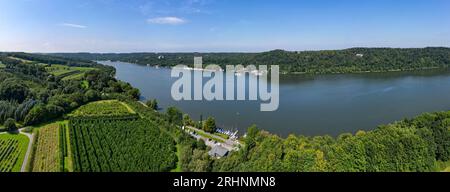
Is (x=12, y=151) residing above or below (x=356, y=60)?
below

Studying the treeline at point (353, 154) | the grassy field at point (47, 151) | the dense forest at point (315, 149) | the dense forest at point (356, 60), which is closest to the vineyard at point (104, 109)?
the dense forest at point (315, 149)

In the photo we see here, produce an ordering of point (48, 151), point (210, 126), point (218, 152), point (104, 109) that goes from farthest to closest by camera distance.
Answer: point (104, 109)
point (210, 126)
point (48, 151)
point (218, 152)

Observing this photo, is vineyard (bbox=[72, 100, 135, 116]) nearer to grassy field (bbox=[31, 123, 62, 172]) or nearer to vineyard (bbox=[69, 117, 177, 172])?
vineyard (bbox=[69, 117, 177, 172])

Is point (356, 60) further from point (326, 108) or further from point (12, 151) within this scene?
point (12, 151)

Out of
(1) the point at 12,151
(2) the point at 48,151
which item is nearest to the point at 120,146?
(2) the point at 48,151

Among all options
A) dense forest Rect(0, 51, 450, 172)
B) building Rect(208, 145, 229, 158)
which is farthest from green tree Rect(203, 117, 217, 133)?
building Rect(208, 145, 229, 158)
